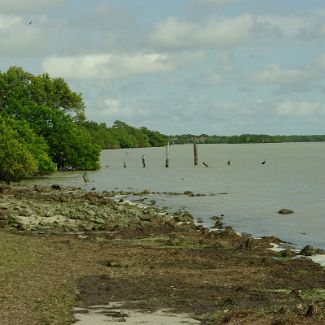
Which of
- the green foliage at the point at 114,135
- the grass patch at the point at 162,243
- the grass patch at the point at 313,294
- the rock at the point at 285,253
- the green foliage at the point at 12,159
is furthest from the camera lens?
the green foliage at the point at 114,135

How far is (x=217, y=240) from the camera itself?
912 inches

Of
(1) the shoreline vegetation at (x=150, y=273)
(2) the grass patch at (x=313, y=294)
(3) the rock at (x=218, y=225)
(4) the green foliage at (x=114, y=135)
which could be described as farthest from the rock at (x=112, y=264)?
(4) the green foliage at (x=114, y=135)

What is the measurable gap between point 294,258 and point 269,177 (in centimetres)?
5457

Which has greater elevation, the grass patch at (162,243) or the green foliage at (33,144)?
the green foliage at (33,144)

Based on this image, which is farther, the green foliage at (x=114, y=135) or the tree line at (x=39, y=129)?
the green foliage at (x=114, y=135)

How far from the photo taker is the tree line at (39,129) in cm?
5506

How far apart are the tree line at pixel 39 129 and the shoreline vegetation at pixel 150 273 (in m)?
28.5

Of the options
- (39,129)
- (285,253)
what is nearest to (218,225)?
(285,253)

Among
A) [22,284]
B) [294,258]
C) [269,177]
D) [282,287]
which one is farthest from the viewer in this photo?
[269,177]

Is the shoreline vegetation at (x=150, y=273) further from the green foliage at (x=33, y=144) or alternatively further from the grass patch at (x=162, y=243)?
the green foliage at (x=33, y=144)

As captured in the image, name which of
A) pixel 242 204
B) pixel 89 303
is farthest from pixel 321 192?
pixel 89 303

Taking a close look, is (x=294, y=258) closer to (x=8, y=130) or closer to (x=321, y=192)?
(x=321, y=192)

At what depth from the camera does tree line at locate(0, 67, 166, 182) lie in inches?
2168

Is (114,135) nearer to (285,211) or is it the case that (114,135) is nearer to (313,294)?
(285,211)
